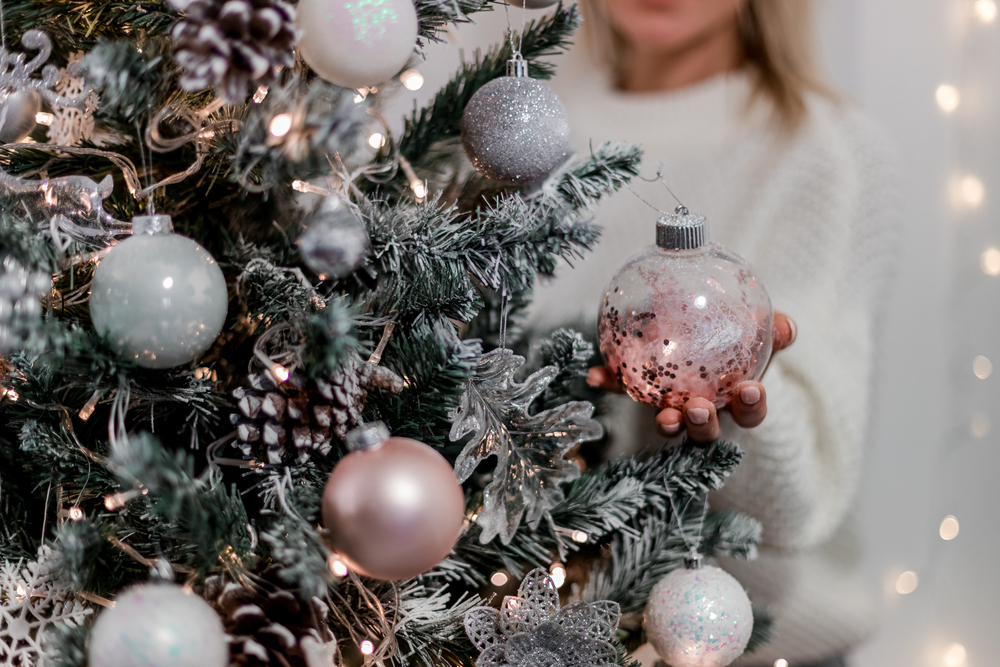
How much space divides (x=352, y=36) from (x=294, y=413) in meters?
0.21

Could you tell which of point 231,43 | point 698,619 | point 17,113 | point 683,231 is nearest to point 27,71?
point 17,113

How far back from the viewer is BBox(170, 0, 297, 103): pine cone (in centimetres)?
29

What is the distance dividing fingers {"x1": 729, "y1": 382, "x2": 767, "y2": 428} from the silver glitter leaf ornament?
0.65 ft

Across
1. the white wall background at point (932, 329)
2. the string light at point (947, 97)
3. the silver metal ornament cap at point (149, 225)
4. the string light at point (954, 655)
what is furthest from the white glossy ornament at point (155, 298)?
the string light at point (954, 655)

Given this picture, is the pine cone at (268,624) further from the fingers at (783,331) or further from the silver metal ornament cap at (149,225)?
the fingers at (783,331)

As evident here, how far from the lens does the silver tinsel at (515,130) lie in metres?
0.46

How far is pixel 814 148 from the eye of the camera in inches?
32.8

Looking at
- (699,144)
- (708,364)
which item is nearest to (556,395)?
(708,364)

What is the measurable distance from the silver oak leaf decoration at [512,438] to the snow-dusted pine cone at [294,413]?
0.09 m

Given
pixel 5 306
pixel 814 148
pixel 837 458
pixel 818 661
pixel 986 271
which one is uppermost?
pixel 5 306

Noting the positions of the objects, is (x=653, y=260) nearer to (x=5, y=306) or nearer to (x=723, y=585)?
(x=723, y=585)

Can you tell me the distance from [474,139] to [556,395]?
9.4 inches

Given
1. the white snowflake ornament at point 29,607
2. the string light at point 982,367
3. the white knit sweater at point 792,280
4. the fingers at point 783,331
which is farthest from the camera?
the string light at point 982,367

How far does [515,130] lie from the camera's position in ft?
1.49
